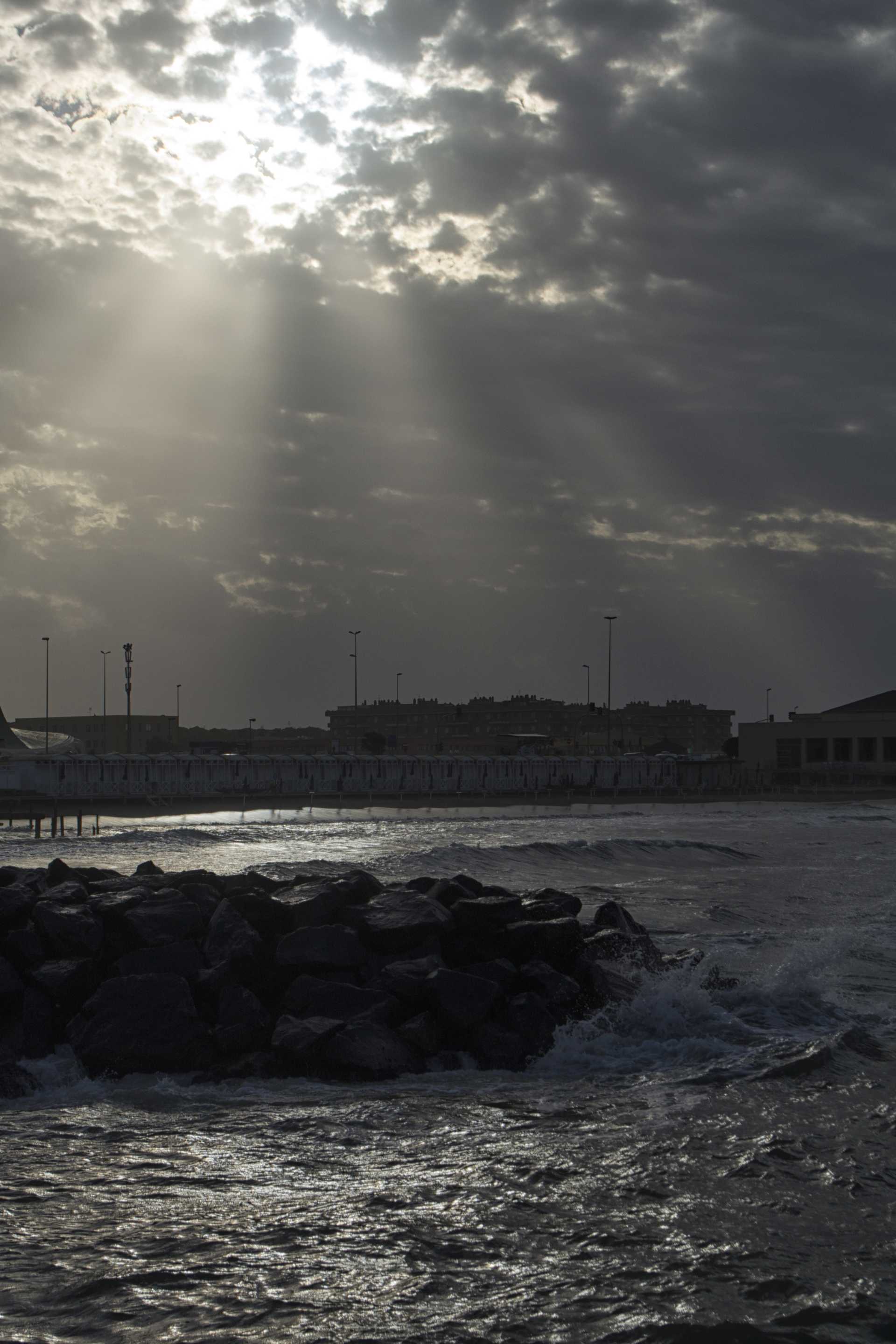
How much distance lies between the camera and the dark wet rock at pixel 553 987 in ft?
39.7

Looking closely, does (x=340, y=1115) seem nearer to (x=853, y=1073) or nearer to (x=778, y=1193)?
(x=778, y=1193)

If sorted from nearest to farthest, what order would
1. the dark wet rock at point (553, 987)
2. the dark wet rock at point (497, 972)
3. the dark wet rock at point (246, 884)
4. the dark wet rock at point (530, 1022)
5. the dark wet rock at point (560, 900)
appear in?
the dark wet rock at point (530, 1022), the dark wet rock at point (553, 987), the dark wet rock at point (497, 972), the dark wet rock at point (246, 884), the dark wet rock at point (560, 900)

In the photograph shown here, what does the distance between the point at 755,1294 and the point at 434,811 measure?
63398 millimetres

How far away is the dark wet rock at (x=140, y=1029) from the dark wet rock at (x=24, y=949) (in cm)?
140

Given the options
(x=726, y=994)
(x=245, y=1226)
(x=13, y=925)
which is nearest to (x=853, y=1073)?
(x=726, y=994)

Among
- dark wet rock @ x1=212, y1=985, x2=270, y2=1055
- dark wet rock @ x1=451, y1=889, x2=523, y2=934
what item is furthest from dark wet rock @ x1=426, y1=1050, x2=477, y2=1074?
dark wet rock @ x1=451, y1=889, x2=523, y2=934

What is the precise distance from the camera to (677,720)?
198500 millimetres

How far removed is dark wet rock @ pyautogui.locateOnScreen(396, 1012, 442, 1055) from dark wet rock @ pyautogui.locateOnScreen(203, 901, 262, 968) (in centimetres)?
202

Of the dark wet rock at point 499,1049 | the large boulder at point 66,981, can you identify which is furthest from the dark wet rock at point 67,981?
the dark wet rock at point 499,1049

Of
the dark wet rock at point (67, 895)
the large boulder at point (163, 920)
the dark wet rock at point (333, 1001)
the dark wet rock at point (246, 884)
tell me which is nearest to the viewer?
the dark wet rock at point (333, 1001)

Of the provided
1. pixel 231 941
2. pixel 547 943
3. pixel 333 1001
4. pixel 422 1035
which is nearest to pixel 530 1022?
pixel 422 1035

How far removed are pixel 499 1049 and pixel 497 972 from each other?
145 cm

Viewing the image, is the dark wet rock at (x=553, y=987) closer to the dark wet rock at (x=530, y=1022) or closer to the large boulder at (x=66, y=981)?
the dark wet rock at (x=530, y=1022)

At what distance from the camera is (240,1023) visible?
11055mm
